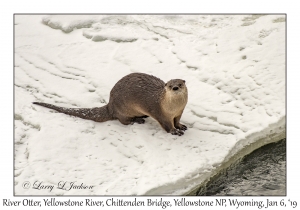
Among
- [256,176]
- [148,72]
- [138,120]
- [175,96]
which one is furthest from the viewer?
[148,72]

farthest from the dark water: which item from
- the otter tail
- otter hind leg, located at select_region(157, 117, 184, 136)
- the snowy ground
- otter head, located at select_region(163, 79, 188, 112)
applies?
the otter tail

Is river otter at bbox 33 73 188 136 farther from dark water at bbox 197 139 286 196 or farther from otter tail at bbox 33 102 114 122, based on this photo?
dark water at bbox 197 139 286 196

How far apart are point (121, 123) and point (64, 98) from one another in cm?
76

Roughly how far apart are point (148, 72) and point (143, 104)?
3.03 feet

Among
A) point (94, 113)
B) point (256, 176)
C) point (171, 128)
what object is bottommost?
point (256, 176)

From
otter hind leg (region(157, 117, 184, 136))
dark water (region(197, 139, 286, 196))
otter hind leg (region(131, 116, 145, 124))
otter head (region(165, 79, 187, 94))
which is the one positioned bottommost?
dark water (region(197, 139, 286, 196))

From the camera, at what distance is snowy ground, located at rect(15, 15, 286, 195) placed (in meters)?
3.59

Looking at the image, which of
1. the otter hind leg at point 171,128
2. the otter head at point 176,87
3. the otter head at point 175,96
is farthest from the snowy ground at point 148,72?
the otter head at point 176,87

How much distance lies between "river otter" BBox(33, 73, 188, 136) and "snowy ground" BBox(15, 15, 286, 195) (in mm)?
87

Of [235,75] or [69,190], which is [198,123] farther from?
[69,190]

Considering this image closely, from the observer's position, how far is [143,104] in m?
4.02

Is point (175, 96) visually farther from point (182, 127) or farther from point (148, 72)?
point (148, 72)

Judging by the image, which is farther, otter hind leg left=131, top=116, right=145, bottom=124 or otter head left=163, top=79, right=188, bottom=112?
otter hind leg left=131, top=116, right=145, bottom=124

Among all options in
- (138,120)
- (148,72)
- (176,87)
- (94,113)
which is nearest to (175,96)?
→ (176,87)
